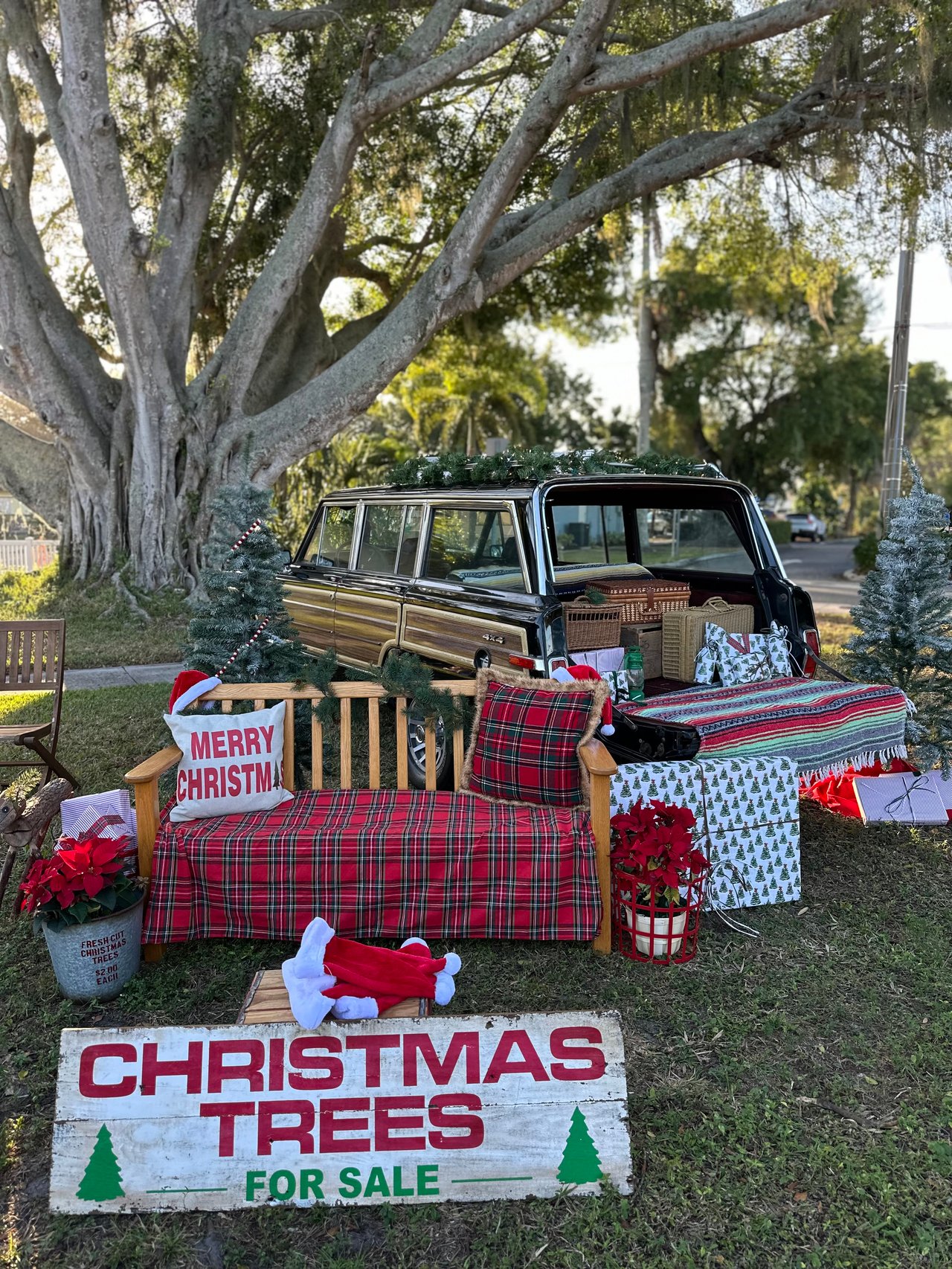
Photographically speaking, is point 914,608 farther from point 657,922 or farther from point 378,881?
point 378,881

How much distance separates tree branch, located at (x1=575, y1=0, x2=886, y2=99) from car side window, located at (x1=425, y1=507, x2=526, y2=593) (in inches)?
278

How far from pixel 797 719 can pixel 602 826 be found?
4.97 ft

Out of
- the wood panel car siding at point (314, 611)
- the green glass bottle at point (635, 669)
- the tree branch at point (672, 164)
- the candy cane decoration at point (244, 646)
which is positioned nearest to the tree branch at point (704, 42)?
the tree branch at point (672, 164)

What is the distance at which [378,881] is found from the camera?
377cm

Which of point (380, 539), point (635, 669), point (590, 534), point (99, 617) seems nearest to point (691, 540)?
point (590, 534)

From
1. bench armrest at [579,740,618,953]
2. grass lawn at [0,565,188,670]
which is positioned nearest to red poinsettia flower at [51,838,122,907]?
bench armrest at [579,740,618,953]

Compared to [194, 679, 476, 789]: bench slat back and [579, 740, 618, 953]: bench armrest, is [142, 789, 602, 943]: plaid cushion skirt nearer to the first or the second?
[579, 740, 618, 953]: bench armrest

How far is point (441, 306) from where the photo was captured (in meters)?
12.7

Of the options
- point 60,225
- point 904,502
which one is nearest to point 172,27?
point 60,225

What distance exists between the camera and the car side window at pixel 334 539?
708 centimetres

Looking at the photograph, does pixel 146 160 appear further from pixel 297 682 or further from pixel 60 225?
pixel 297 682

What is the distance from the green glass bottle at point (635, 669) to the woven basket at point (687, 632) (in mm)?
A: 197

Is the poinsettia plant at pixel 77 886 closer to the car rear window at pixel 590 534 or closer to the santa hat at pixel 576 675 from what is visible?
the santa hat at pixel 576 675

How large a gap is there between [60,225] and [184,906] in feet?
58.4
